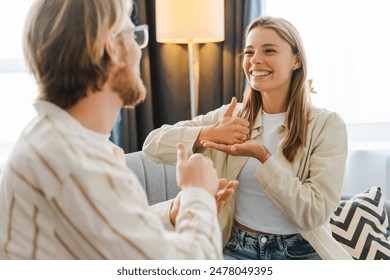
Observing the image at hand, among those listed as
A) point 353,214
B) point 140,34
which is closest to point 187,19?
point 353,214

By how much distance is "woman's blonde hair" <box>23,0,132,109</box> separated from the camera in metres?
0.73

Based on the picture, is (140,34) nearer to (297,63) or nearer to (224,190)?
(224,190)

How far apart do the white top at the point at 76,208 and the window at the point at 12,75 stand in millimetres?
1235

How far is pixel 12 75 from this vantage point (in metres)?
1.94

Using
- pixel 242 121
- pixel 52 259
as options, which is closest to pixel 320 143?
pixel 242 121

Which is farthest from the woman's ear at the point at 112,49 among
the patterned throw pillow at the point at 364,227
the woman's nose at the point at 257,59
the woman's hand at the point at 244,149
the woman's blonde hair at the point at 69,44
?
the patterned throw pillow at the point at 364,227

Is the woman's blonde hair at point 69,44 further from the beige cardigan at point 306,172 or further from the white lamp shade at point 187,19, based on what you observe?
the white lamp shade at point 187,19

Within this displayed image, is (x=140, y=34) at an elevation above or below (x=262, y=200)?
above

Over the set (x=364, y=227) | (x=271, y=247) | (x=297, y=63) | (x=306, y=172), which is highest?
(x=297, y=63)

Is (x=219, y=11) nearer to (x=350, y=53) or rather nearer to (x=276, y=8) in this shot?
(x=276, y=8)

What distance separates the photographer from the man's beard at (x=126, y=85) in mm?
787

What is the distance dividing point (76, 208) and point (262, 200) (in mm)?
687

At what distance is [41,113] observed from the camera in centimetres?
76

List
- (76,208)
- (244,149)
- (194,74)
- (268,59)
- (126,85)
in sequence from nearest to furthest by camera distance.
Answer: (76,208) < (126,85) < (244,149) < (268,59) < (194,74)
